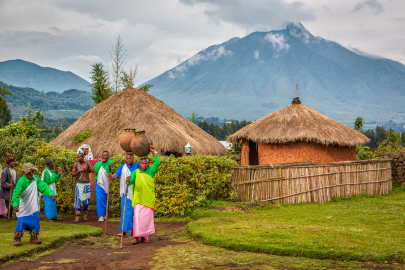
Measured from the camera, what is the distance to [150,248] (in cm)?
618

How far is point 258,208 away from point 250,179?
85 cm

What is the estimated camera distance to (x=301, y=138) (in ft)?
46.6

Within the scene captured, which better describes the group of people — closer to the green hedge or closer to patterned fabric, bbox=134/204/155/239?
patterned fabric, bbox=134/204/155/239

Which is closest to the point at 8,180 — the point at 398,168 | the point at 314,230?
the point at 314,230

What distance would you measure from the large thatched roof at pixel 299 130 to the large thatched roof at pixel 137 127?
A: 196cm

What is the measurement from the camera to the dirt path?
A: 5.05 meters

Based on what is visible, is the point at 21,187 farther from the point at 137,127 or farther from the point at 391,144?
the point at 391,144

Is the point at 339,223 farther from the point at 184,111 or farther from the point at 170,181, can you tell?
the point at 184,111

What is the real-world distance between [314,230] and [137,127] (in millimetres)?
8758

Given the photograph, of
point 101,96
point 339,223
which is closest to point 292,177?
point 339,223

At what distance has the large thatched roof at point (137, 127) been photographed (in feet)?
43.5

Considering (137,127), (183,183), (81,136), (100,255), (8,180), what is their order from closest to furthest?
(100,255), (8,180), (183,183), (137,127), (81,136)

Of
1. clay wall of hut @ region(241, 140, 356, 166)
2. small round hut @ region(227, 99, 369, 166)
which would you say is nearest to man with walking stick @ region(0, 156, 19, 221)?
small round hut @ region(227, 99, 369, 166)

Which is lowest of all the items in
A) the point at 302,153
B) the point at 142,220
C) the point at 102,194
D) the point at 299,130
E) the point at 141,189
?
the point at 142,220
